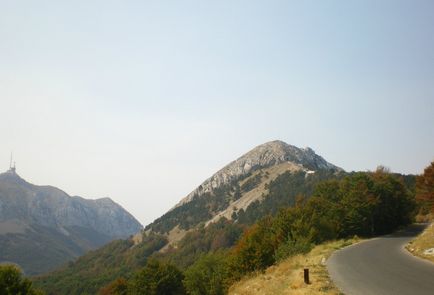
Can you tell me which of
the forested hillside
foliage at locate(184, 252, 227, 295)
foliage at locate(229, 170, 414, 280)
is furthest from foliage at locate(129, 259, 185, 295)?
foliage at locate(229, 170, 414, 280)

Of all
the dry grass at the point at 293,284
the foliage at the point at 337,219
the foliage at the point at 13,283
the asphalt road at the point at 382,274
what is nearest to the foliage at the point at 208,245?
the foliage at the point at 337,219

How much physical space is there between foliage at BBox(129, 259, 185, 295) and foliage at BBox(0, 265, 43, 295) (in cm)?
3432

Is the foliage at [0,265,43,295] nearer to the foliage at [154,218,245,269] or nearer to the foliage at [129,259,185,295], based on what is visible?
the foliage at [129,259,185,295]

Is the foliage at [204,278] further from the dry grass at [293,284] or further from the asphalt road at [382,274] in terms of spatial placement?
the dry grass at [293,284]

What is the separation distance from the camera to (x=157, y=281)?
8169 cm

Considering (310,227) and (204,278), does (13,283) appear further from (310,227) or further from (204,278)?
(204,278)

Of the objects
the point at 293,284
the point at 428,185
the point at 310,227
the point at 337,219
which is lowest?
the point at 293,284

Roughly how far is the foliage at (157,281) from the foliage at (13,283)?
113 feet

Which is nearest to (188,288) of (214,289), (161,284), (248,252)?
(161,284)

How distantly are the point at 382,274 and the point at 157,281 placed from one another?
6812 cm

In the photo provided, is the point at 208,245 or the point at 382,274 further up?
the point at 382,274

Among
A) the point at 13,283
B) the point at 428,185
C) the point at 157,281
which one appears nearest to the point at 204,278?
the point at 157,281

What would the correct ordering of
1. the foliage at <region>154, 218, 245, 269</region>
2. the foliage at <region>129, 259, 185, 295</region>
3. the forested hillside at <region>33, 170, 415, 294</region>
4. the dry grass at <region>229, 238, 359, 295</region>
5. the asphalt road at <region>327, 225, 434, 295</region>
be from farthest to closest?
the foliage at <region>154, 218, 245, 269</region>, the foliage at <region>129, 259, 185, 295</region>, the forested hillside at <region>33, 170, 415, 294</region>, the dry grass at <region>229, 238, 359, 295</region>, the asphalt road at <region>327, 225, 434, 295</region>

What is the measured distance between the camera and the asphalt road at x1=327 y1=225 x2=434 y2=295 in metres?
17.6
